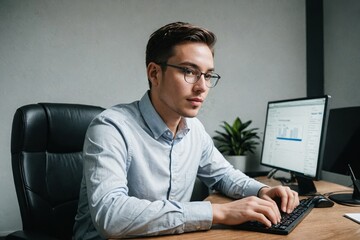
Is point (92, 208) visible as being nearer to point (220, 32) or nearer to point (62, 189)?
point (62, 189)

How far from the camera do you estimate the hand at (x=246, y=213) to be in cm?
89

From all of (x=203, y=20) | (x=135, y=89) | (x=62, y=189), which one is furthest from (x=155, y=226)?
(x=203, y=20)

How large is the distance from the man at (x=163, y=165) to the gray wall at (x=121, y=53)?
98 cm

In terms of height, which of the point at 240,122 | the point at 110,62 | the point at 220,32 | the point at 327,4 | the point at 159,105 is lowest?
the point at 240,122

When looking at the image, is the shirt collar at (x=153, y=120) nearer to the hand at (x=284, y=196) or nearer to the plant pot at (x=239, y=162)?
the hand at (x=284, y=196)

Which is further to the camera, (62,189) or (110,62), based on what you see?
(110,62)

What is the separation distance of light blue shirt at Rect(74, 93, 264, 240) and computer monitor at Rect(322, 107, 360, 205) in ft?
1.37

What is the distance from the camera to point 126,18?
222 cm

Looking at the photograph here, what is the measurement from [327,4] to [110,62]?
187 centimetres

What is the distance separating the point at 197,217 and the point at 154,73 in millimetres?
633

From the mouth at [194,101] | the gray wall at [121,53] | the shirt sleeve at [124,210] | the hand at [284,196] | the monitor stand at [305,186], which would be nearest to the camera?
the shirt sleeve at [124,210]

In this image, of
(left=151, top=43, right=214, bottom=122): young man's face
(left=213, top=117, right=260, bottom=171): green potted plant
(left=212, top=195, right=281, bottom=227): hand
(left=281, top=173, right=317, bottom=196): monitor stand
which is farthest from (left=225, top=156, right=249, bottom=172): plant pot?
(left=212, top=195, right=281, bottom=227): hand

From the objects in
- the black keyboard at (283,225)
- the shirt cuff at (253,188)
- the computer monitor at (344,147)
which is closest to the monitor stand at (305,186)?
the computer monitor at (344,147)

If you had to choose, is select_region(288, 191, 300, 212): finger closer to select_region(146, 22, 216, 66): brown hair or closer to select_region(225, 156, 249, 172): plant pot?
select_region(146, 22, 216, 66): brown hair
